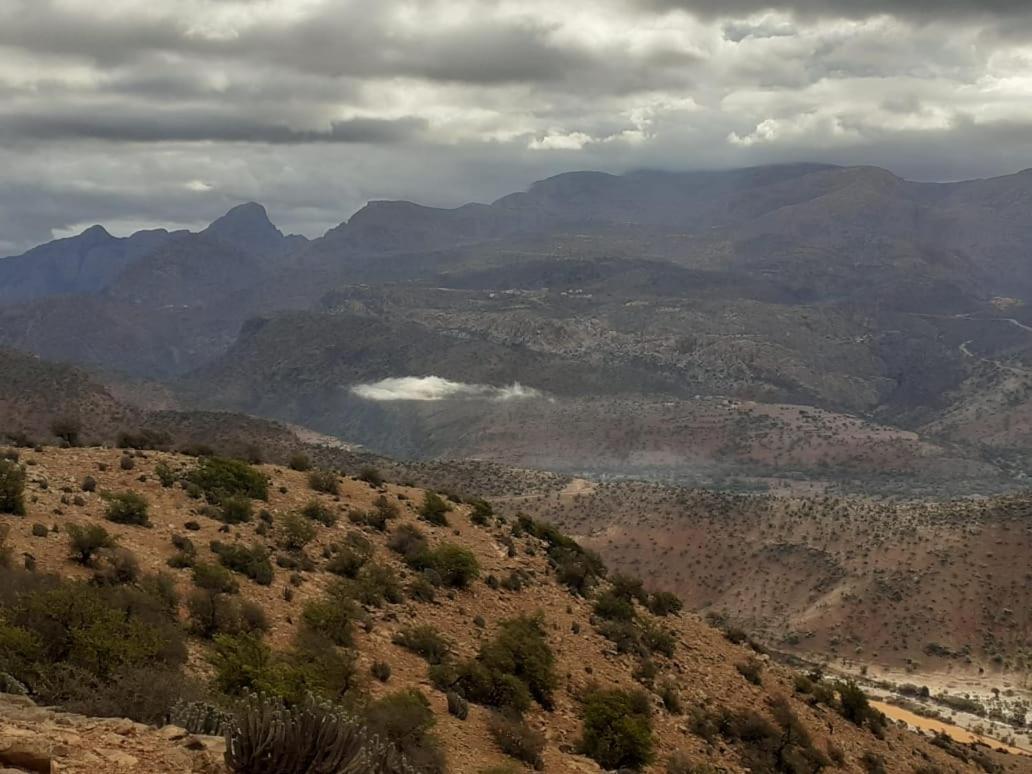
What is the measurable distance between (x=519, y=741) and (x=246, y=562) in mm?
8893

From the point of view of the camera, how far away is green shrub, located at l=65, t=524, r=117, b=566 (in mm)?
20188

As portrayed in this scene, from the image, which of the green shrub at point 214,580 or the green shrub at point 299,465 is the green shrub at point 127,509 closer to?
the green shrub at point 214,580

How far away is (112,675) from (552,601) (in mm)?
18346

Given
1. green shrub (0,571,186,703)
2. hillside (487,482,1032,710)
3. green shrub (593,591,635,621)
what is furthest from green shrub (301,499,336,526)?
hillside (487,482,1032,710)

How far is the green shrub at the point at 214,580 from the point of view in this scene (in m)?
21.0

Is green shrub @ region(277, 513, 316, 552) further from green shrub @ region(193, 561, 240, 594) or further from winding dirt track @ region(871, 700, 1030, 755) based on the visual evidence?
winding dirt track @ region(871, 700, 1030, 755)

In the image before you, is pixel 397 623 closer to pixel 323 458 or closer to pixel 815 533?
pixel 323 458

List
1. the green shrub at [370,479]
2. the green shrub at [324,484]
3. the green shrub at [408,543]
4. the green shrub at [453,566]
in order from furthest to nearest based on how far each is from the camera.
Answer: the green shrub at [370,479]
the green shrub at [324,484]
the green shrub at [408,543]
the green shrub at [453,566]

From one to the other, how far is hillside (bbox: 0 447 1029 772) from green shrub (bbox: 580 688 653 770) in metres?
0.15

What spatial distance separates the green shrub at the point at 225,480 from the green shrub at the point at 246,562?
4.74 m

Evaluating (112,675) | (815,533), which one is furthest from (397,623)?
(815,533)

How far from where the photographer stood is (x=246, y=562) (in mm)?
23266

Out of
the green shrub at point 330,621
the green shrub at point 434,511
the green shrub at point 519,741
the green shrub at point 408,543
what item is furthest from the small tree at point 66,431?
the green shrub at point 519,741

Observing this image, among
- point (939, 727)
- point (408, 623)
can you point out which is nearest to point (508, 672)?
point (408, 623)
